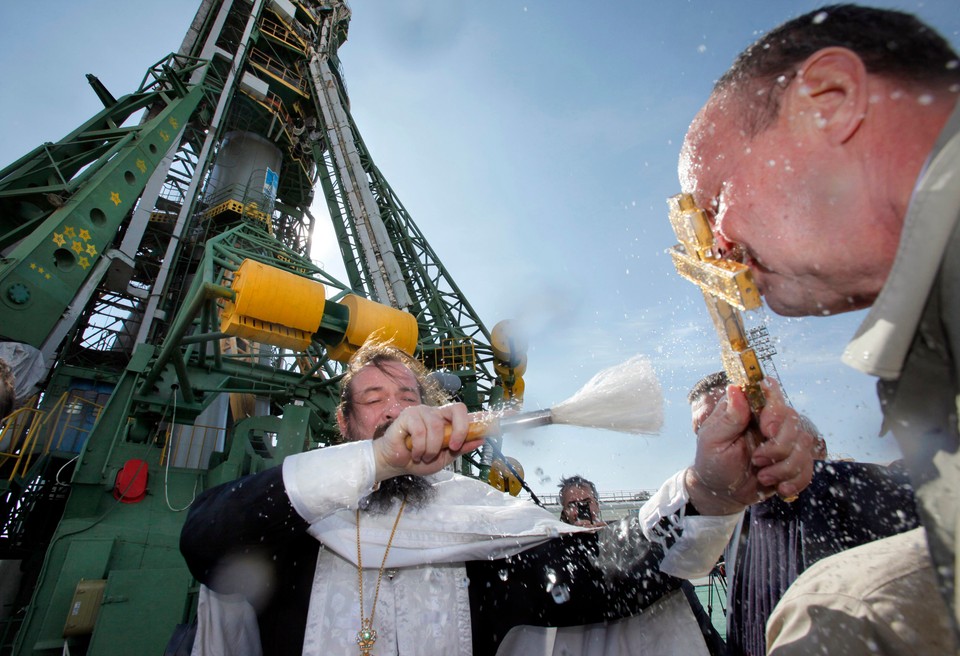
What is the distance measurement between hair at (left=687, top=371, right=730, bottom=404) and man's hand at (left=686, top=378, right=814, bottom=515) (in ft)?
5.09

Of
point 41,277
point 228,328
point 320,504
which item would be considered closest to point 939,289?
point 320,504

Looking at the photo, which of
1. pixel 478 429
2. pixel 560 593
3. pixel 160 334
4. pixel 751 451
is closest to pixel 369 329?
pixel 560 593

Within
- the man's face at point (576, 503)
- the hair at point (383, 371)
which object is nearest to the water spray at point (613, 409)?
the hair at point (383, 371)

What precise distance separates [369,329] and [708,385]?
5437 millimetres

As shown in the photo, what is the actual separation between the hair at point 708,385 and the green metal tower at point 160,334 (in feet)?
15.9

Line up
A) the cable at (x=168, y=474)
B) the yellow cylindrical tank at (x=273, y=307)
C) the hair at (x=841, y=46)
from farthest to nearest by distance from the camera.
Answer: the cable at (x=168, y=474), the yellow cylindrical tank at (x=273, y=307), the hair at (x=841, y=46)

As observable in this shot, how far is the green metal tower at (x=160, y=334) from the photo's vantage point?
6578mm

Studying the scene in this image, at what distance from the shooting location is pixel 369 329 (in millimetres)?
7434

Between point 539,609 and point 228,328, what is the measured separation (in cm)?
592

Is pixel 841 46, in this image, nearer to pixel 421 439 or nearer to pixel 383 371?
pixel 421 439

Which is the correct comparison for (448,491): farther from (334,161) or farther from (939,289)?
(334,161)

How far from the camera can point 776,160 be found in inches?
42.9

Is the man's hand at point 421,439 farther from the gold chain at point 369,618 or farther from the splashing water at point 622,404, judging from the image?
the gold chain at point 369,618

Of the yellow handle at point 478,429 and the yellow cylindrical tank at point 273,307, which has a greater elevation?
the yellow cylindrical tank at point 273,307
